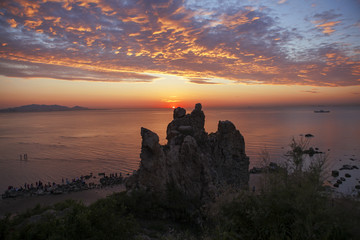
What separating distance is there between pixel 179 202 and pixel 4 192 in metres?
31.1

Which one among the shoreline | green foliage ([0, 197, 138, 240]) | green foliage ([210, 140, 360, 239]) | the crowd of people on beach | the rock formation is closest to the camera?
green foliage ([210, 140, 360, 239])

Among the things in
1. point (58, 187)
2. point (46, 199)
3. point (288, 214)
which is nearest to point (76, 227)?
point (288, 214)

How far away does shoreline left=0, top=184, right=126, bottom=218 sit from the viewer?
28.7 metres

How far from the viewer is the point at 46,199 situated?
1238 inches

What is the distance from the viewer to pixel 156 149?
2261 cm

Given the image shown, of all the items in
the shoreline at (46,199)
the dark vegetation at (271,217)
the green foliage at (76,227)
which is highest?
the dark vegetation at (271,217)

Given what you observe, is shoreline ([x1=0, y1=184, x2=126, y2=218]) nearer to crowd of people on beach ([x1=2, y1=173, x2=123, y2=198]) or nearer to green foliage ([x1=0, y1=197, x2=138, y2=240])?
crowd of people on beach ([x1=2, y1=173, x2=123, y2=198])

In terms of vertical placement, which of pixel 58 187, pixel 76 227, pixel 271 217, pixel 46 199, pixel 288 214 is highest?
pixel 288 214

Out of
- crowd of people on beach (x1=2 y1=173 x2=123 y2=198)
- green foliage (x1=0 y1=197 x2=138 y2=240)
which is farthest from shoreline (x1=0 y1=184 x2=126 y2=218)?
green foliage (x1=0 y1=197 x2=138 y2=240)

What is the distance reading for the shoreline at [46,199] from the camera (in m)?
28.7

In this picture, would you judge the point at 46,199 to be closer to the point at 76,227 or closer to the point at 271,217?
the point at 76,227

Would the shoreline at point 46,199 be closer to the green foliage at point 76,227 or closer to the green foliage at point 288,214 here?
the green foliage at point 76,227

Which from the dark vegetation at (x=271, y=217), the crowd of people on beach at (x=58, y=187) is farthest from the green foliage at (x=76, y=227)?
the crowd of people on beach at (x=58, y=187)

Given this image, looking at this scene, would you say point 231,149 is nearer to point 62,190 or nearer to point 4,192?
point 62,190
